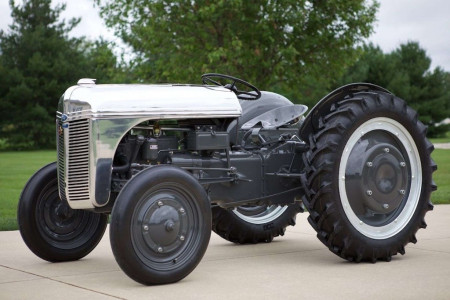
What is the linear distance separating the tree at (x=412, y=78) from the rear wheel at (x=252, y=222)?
43.1 meters

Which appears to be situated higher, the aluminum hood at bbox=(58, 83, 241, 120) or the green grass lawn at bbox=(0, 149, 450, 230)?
the aluminum hood at bbox=(58, 83, 241, 120)

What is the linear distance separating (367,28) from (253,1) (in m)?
4.04

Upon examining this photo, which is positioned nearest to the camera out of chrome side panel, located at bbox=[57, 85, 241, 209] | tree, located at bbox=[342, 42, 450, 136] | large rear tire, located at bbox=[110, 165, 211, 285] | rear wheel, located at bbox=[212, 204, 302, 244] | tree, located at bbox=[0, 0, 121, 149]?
large rear tire, located at bbox=[110, 165, 211, 285]

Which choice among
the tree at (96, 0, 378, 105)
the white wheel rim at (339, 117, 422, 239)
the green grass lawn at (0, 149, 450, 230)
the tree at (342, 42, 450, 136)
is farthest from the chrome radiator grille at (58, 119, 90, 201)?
the tree at (342, 42, 450, 136)

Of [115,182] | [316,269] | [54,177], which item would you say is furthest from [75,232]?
[316,269]

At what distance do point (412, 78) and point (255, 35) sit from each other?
32357mm

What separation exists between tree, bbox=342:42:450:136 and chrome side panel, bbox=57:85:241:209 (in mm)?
44840

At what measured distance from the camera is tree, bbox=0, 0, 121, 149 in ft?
145

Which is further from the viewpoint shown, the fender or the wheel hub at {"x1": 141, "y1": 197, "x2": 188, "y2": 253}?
the fender

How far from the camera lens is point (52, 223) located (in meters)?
6.15

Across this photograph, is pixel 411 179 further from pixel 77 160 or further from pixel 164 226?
pixel 77 160

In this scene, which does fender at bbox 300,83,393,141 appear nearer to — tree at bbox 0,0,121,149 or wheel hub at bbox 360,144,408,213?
wheel hub at bbox 360,144,408,213

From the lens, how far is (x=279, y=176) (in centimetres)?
620

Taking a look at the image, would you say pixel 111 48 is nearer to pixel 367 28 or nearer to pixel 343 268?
pixel 367 28
